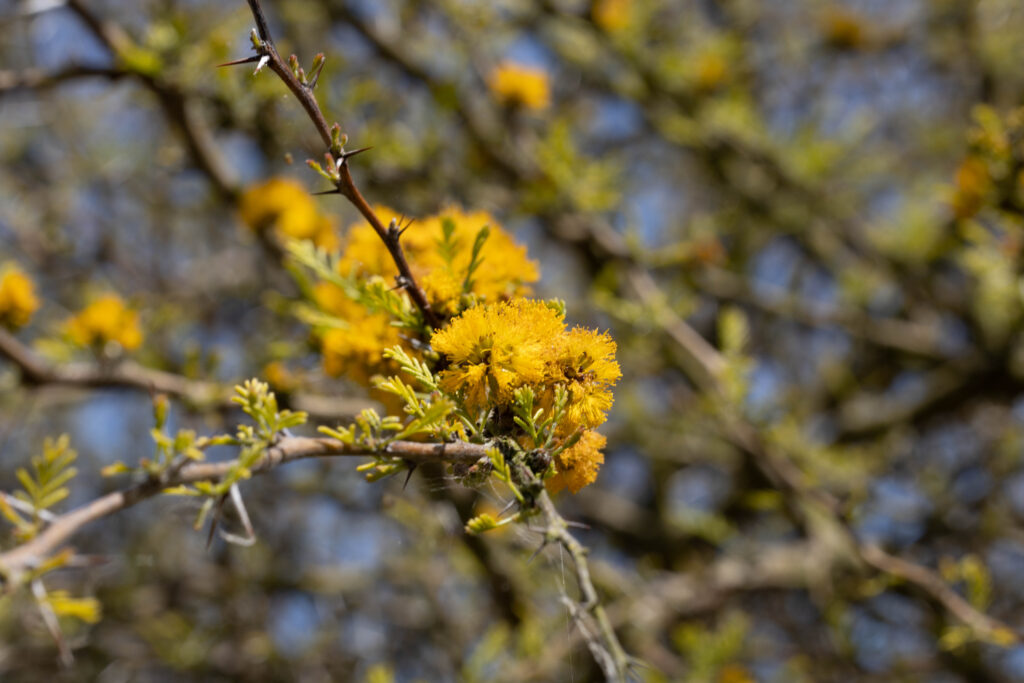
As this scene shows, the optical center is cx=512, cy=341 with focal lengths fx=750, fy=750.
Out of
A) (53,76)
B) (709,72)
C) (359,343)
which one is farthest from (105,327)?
(709,72)

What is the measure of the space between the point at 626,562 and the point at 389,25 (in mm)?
3086

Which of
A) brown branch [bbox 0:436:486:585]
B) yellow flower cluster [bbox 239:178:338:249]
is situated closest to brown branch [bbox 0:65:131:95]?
yellow flower cluster [bbox 239:178:338:249]

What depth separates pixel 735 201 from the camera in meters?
4.18

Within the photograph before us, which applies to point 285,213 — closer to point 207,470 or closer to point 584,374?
point 207,470

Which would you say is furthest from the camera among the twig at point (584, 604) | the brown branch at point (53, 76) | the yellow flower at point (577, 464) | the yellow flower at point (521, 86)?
the yellow flower at point (521, 86)

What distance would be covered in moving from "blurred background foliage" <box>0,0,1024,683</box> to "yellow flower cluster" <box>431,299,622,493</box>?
34 cm

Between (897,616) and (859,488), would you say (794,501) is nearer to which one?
(859,488)

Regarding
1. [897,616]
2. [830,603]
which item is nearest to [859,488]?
[830,603]

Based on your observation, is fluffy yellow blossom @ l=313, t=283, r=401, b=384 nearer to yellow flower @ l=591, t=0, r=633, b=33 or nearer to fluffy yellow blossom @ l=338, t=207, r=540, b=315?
fluffy yellow blossom @ l=338, t=207, r=540, b=315

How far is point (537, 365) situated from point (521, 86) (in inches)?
72.6

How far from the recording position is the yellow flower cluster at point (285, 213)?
7.24 feet

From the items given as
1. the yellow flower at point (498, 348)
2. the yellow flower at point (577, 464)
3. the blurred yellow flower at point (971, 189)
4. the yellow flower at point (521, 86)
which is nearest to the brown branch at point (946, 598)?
the blurred yellow flower at point (971, 189)

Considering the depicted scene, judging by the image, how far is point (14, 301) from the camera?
2004 mm

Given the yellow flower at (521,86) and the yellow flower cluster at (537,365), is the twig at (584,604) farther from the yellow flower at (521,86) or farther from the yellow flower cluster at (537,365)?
the yellow flower at (521,86)
